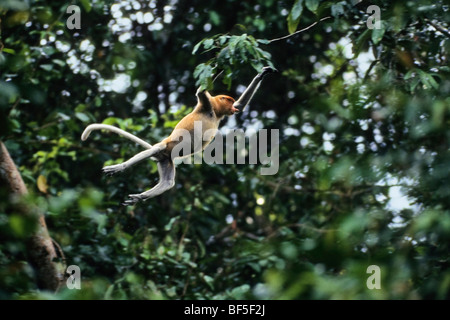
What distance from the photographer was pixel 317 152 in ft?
15.5

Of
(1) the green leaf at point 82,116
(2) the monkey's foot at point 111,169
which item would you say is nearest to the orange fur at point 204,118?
(2) the monkey's foot at point 111,169

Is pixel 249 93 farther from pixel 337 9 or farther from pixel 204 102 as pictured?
pixel 337 9

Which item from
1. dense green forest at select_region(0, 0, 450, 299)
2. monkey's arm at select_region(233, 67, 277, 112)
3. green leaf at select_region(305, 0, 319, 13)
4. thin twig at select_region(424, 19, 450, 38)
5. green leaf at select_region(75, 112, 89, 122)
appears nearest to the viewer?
dense green forest at select_region(0, 0, 450, 299)

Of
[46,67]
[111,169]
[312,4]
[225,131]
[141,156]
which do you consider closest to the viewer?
[111,169]

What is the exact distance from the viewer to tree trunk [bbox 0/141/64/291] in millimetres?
3856

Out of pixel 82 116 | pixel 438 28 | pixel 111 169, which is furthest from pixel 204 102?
pixel 82 116

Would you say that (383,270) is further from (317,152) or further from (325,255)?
(317,152)

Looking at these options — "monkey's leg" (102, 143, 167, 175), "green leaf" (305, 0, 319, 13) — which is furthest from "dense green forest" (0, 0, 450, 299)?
"monkey's leg" (102, 143, 167, 175)

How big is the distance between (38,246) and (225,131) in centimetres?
189

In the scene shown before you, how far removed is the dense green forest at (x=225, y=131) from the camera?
2.51m

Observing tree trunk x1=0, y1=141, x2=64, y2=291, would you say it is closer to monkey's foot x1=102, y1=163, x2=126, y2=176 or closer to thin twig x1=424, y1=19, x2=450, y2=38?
monkey's foot x1=102, y1=163, x2=126, y2=176

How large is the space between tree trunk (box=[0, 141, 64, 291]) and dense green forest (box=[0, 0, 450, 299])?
1 cm

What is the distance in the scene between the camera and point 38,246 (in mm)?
4027
